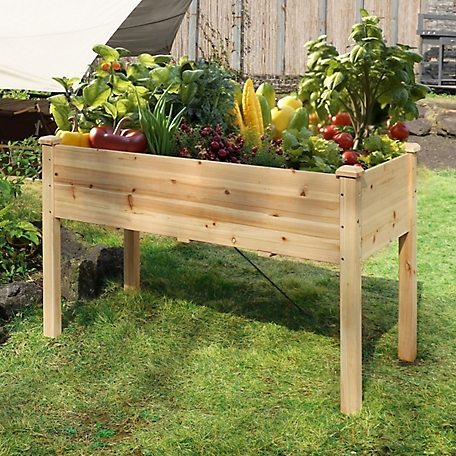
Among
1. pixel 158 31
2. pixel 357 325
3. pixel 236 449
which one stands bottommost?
pixel 236 449

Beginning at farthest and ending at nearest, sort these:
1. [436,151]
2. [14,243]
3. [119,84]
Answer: [436,151]
[14,243]
[119,84]

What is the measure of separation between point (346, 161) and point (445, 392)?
0.96 metres

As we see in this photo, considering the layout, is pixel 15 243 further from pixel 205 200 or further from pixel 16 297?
pixel 205 200

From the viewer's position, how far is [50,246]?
11.0 ft

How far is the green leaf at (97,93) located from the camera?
323 cm

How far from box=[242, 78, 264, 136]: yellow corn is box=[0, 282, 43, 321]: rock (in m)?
1.41

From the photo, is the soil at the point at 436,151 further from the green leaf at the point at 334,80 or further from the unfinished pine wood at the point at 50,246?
the unfinished pine wood at the point at 50,246

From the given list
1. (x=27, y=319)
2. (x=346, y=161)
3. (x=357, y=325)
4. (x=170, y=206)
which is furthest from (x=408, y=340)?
(x=27, y=319)

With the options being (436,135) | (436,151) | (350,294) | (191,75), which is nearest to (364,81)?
(191,75)

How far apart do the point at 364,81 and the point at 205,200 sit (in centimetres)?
79

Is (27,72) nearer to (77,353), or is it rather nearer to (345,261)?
(77,353)

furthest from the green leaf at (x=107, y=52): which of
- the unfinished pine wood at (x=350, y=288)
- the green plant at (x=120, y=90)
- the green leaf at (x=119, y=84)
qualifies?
the unfinished pine wood at (x=350, y=288)

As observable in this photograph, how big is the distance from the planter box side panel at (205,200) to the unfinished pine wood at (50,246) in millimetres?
40

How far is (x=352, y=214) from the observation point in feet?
8.57
